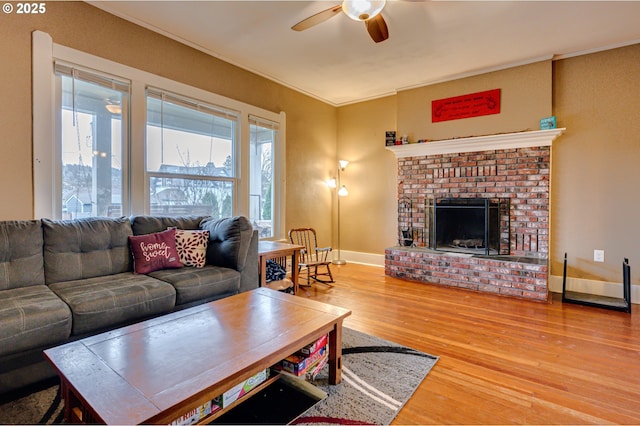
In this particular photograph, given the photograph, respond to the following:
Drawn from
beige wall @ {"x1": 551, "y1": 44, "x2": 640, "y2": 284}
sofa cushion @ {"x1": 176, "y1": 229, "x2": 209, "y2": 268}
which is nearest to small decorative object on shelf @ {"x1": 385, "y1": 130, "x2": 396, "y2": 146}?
beige wall @ {"x1": 551, "y1": 44, "x2": 640, "y2": 284}

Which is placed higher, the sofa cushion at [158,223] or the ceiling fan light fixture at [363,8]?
the ceiling fan light fixture at [363,8]

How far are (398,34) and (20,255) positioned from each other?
361cm

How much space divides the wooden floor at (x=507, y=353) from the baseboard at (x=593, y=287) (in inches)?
8.1

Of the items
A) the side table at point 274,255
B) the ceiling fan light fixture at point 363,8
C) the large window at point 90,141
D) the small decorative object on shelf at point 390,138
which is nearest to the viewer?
the ceiling fan light fixture at point 363,8

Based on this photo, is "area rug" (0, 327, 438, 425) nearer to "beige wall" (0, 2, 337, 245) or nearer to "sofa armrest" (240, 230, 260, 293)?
"sofa armrest" (240, 230, 260, 293)

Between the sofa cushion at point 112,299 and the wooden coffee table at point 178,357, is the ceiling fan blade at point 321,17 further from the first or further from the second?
the sofa cushion at point 112,299

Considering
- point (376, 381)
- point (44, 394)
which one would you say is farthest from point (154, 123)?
point (376, 381)

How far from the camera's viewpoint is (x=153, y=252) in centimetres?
260

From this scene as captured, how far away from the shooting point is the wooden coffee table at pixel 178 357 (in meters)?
1.05

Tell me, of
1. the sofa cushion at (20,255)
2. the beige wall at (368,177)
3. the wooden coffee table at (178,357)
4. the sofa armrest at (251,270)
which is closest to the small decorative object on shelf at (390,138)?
the beige wall at (368,177)

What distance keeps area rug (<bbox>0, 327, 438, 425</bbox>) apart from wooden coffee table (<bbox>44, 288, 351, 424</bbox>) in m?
0.14

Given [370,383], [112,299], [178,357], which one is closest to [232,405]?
[178,357]

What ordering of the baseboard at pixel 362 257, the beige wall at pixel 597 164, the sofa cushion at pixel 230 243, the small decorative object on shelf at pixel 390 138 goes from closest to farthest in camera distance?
the sofa cushion at pixel 230 243, the beige wall at pixel 597 164, the small decorative object on shelf at pixel 390 138, the baseboard at pixel 362 257

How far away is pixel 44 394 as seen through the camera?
5.77 ft
